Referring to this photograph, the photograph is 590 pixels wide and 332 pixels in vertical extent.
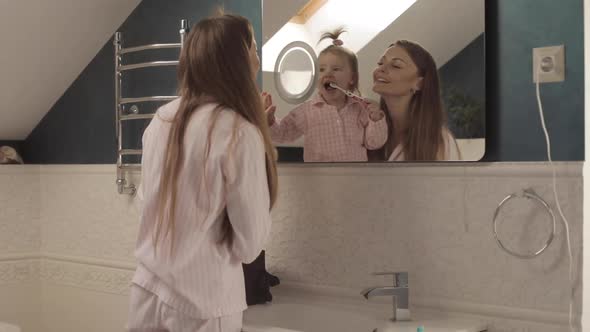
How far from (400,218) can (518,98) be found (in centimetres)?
58

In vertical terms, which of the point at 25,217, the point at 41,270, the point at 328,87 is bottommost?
the point at 41,270

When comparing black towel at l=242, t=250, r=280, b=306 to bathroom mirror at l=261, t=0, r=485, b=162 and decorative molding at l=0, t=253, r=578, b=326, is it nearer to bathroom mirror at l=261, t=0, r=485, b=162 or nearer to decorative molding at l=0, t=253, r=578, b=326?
decorative molding at l=0, t=253, r=578, b=326

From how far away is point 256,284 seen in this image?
2893 mm

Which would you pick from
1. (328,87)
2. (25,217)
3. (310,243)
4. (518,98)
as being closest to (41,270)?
(25,217)

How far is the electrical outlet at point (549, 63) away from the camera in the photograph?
241cm

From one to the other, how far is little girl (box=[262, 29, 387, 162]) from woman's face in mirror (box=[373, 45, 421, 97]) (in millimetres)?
82

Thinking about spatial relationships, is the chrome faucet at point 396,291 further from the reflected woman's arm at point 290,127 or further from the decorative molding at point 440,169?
the reflected woman's arm at point 290,127

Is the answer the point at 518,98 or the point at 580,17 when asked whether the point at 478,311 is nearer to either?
the point at 518,98

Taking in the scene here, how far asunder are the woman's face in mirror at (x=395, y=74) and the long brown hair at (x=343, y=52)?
9cm

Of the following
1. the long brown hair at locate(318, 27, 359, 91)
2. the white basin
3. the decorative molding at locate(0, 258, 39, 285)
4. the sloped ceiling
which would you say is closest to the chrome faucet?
the white basin

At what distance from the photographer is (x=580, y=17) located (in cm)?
238

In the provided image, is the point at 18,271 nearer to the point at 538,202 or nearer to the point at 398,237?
the point at 398,237

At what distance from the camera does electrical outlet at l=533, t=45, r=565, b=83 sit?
241cm

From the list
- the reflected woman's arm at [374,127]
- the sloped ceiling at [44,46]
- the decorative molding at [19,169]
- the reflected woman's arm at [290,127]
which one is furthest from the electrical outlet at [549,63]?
the decorative molding at [19,169]
